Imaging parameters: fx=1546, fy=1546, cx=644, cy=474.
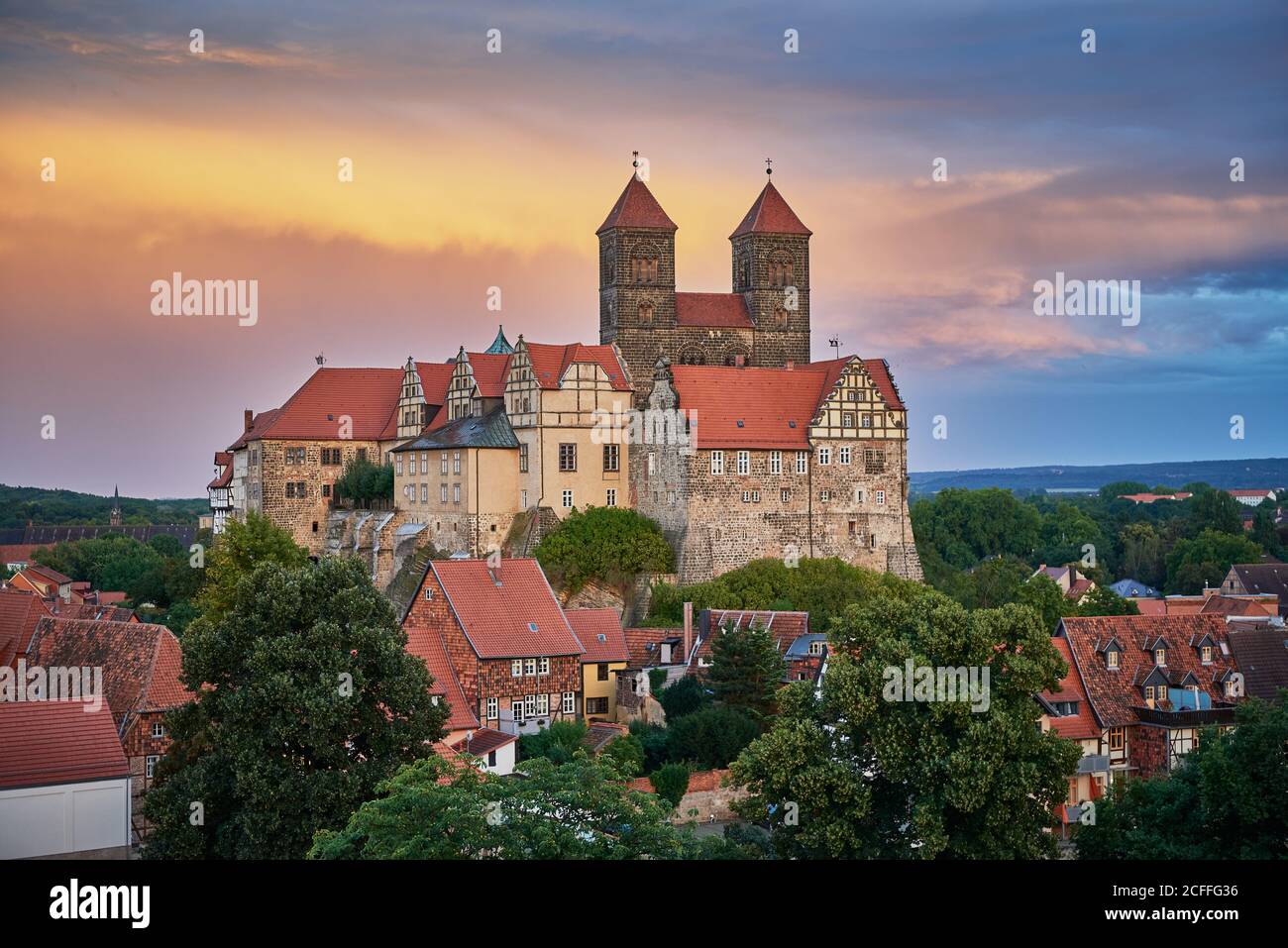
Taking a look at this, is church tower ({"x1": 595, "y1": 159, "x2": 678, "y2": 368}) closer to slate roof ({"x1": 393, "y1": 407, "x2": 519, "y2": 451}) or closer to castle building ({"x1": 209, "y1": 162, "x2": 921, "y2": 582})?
castle building ({"x1": 209, "y1": 162, "x2": 921, "y2": 582})

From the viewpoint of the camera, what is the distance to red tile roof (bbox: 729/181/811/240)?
64250 mm

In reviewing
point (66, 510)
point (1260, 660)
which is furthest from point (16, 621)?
point (66, 510)

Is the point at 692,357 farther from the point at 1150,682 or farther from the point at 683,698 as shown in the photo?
the point at 1150,682

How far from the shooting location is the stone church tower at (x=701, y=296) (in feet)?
203

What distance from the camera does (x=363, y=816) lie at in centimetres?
2066

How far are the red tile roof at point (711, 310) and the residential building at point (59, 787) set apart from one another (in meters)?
38.8

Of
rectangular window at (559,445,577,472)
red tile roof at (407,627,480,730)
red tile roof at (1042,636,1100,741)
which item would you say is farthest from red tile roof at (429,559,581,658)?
rectangular window at (559,445,577,472)

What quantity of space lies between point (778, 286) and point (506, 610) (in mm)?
28178

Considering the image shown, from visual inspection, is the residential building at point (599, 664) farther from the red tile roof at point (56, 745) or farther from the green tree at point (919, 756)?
the green tree at point (919, 756)

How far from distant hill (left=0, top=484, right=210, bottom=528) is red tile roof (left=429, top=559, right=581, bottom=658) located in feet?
346

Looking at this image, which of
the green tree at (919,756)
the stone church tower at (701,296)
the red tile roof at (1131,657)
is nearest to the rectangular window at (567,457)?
the stone church tower at (701,296)

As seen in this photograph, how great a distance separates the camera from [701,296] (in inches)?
2515
